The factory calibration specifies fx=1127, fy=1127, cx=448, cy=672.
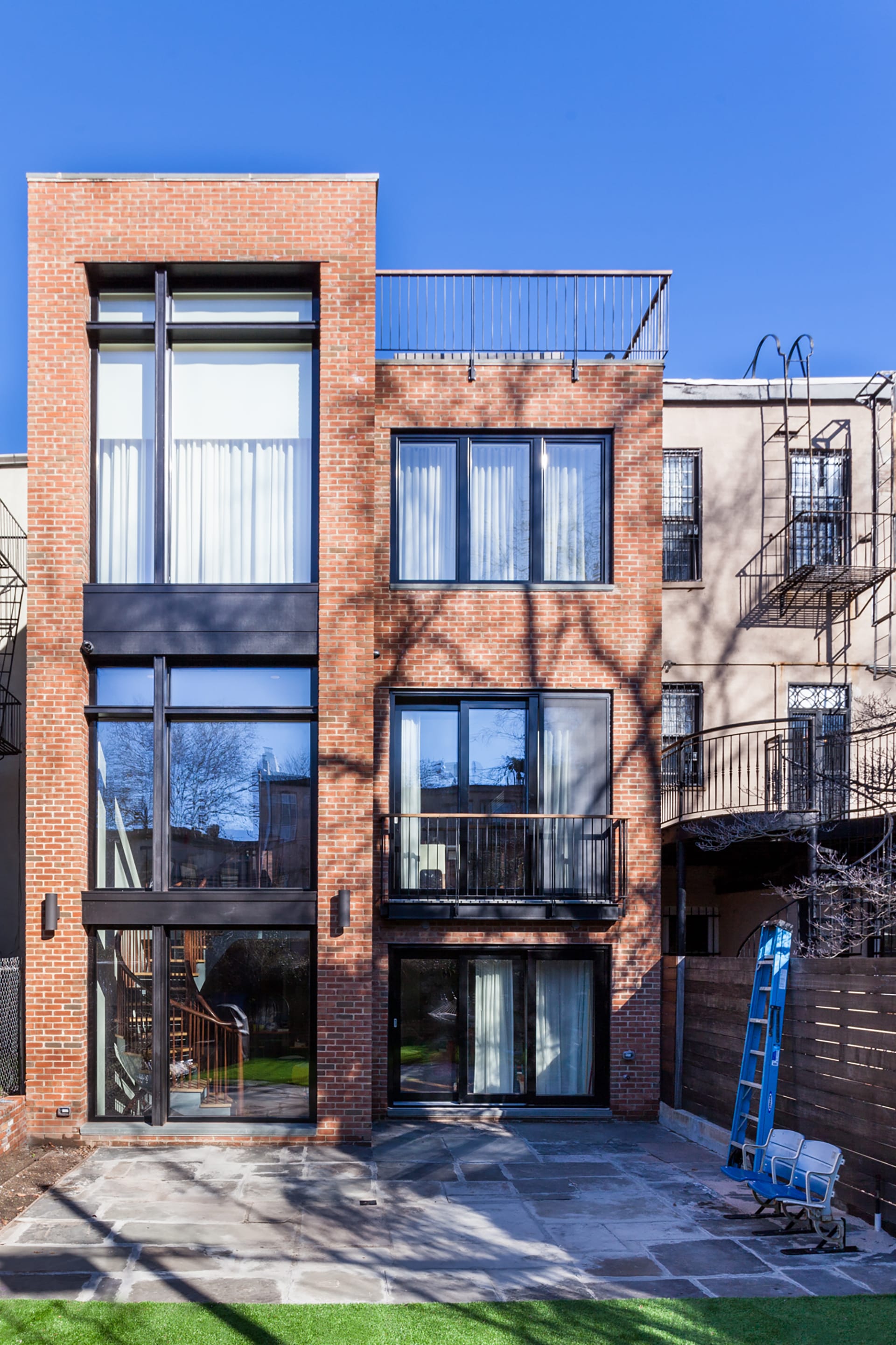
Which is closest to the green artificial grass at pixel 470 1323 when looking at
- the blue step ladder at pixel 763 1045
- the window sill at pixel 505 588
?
the blue step ladder at pixel 763 1045

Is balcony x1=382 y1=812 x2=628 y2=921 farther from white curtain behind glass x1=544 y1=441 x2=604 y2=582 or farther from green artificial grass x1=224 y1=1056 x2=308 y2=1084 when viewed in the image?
white curtain behind glass x1=544 y1=441 x2=604 y2=582

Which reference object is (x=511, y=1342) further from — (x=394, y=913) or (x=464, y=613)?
(x=464, y=613)

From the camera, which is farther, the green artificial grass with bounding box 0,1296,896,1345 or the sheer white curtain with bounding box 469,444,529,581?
the sheer white curtain with bounding box 469,444,529,581

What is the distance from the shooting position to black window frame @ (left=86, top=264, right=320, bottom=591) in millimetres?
11836

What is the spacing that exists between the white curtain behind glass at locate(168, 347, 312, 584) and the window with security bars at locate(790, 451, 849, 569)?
696 centimetres

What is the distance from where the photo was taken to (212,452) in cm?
1203

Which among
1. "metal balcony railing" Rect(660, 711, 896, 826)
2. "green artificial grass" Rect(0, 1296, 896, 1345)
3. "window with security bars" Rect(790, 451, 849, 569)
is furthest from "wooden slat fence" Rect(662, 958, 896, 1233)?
"window with security bars" Rect(790, 451, 849, 569)

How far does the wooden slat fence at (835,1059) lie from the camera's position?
8.13 m

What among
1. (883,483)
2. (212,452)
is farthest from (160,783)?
(883,483)

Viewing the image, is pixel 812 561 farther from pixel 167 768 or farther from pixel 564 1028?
pixel 167 768

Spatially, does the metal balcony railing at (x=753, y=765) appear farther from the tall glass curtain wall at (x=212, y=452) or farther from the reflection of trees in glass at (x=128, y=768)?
the reflection of trees in glass at (x=128, y=768)

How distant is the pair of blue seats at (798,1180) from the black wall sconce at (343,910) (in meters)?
4.25

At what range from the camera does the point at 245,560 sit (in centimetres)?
A: 1195

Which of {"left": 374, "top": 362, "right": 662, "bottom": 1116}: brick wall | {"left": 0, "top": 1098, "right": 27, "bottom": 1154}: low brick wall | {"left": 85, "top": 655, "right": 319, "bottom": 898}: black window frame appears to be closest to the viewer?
{"left": 0, "top": 1098, "right": 27, "bottom": 1154}: low brick wall
